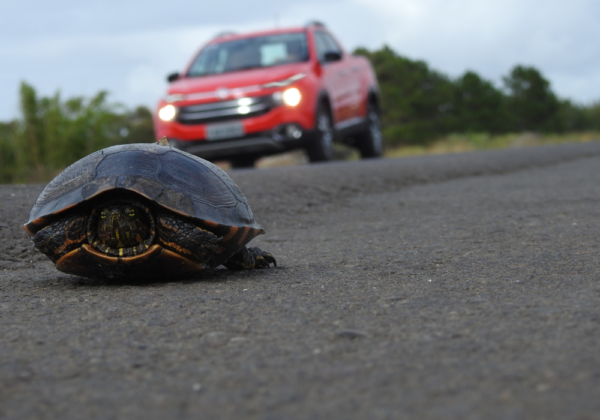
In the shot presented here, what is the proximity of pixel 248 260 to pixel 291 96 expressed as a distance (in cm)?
638

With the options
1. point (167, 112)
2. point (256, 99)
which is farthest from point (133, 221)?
point (167, 112)

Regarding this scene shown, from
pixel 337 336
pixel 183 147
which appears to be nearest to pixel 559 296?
pixel 337 336

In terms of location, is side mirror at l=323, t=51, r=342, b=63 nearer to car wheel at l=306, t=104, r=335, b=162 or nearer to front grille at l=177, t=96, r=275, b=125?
car wheel at l=306, t=104, r=335, b=162

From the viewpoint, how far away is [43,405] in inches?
65.4

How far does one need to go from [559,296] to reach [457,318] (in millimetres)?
485

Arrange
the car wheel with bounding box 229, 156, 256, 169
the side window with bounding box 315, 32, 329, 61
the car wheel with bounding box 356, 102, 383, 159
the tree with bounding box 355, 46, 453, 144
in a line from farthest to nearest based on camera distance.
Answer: the tree with bounding box 355, 46, 453, 144, the car wheel with bounding box 356, 102, 383, 159, the car wheel with bounding box 229, 156, 256, 169, the side window with bounding box 315, 32, 329, 61

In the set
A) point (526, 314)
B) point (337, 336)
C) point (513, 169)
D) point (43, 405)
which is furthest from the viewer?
point (513, 169)

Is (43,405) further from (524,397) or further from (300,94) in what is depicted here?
(300,94)

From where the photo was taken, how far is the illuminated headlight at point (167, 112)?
990 centimetres

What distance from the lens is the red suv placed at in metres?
9.66

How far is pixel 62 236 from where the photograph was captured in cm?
312

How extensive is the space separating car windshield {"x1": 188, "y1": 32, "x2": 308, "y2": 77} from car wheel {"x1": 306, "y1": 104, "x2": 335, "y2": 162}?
86cm

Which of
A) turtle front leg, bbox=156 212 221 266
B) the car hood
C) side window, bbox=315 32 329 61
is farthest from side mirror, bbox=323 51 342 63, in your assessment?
turtle front leg, bbox=156 212 221 266

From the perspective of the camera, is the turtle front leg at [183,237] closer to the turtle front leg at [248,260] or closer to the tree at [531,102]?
the turtle front leg at [248,260]
